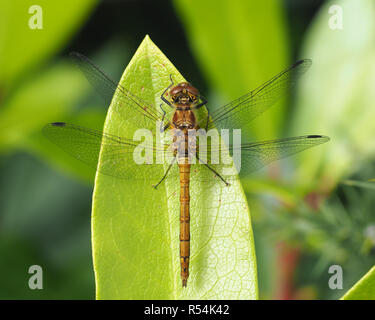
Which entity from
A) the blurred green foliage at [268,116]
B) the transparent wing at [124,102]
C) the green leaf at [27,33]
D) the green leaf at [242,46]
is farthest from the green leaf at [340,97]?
the green leaf at [27,33]

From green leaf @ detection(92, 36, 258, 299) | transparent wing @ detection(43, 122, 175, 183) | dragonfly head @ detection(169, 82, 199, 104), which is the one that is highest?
dragonfly head @ detection(169, 82, 199, 104)

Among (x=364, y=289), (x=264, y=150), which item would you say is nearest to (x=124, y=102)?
(x=264, y=150)

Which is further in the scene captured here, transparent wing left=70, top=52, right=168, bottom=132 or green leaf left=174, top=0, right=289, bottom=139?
green leaf left=174, top=0, right=289, bottom=139

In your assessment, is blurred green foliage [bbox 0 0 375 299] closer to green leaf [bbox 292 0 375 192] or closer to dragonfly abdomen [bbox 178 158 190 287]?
green leaf [bbox 292 0 375 192]

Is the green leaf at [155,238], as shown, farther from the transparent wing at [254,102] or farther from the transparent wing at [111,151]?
the transparent wing at [254,102]

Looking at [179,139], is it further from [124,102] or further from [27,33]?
[27,33]

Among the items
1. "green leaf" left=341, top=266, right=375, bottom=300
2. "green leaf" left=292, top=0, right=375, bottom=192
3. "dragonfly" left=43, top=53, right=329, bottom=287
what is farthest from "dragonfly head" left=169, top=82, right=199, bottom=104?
"green leaf" left=341, top=266, right=375, bottom=300
